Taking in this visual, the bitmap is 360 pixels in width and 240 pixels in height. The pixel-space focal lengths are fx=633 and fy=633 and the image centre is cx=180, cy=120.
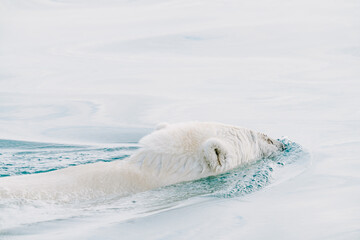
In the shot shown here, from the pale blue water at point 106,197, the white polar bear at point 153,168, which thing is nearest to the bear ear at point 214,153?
the white polar bear at point 153,168

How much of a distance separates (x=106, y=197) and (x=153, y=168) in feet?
2.26

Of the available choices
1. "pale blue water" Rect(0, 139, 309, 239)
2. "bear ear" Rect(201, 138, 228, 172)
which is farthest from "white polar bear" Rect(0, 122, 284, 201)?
"pale blue water" Rect(0, 139, 309, 239)

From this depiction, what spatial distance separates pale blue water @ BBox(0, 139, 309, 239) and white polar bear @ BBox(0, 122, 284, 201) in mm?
102

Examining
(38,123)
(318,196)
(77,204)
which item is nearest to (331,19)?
(38,123)

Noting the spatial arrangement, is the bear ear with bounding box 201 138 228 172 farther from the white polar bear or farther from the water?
the water

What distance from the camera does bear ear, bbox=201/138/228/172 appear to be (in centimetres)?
690

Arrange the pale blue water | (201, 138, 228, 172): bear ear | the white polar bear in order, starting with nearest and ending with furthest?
the pale blue water → the white polar bear → (201, 138, 228, 172): bear ear

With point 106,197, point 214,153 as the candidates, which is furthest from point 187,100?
point 106,197

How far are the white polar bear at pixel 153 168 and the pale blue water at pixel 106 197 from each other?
102mm

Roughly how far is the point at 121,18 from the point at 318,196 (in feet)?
43.5

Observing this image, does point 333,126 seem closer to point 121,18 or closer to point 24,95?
point 24,95

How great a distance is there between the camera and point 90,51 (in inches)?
620

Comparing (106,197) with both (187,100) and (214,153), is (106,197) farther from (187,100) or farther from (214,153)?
(187,100)

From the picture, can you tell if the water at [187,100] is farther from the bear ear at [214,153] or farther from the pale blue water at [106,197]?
the bear ear at [214,153]
